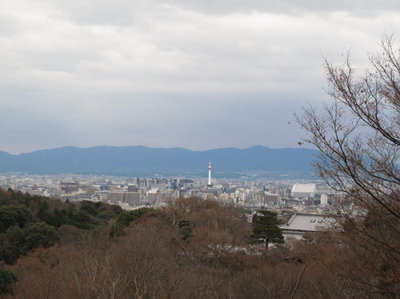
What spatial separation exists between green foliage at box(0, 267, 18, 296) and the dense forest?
22 mm

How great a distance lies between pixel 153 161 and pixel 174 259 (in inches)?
6084

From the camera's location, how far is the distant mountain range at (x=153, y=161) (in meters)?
138

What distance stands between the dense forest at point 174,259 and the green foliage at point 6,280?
2 centimetres

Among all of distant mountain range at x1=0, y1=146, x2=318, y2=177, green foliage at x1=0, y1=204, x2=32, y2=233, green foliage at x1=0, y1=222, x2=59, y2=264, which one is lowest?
green foliage at x1=0, y1=222, x2=59, y2=264

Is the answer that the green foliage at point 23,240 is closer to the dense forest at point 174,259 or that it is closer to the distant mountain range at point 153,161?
the dense forest at point 174,259

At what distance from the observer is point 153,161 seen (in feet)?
547

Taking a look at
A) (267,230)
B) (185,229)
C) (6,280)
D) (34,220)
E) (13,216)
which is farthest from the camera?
(34,220)

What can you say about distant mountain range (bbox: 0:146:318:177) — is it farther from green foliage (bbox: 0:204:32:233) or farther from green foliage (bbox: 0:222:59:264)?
green foliage (bbox: 0:222:59:264)

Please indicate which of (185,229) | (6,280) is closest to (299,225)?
(185,229)

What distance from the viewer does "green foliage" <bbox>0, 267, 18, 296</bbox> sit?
10734 millimetres

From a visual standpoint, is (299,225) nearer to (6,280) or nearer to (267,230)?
(267,230)

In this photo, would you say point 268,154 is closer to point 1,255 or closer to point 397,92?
point 1,255

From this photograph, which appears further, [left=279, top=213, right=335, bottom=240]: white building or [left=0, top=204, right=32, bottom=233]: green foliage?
[left=279, top=213, right=335, bottom=240]: white building

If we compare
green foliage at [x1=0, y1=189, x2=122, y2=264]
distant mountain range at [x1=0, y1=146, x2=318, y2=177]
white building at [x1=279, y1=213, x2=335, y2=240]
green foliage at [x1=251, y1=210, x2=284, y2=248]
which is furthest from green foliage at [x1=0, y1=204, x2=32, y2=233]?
distant mountain range at [x1=0, y1=146, x2=318, y2=177]
